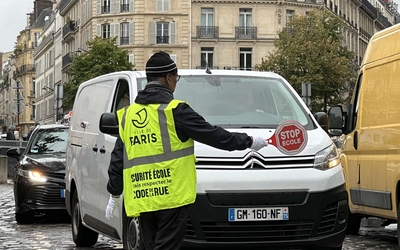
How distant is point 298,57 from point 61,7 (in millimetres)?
45820

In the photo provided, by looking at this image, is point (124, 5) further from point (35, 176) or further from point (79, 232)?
point (79, 232)

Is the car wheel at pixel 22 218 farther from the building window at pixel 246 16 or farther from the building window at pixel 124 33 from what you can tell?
the building window at pixel 124 33

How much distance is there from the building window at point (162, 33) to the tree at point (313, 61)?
45.8 feet

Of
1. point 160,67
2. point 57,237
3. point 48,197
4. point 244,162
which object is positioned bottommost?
point 57,237

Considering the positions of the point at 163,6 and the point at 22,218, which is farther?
the point at 163,6

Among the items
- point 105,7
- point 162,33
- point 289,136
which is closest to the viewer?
point 289,136

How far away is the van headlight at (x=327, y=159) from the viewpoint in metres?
7.84

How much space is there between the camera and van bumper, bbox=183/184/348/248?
744cm

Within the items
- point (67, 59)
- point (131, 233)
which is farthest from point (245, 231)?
point (67, 59)

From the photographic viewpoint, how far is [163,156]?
19.1 ft

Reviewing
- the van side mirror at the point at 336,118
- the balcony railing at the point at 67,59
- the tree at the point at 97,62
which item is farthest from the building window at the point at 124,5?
the van side mirror at the point at 336,118

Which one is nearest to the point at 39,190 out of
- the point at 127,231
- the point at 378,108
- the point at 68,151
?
the point at 68,151

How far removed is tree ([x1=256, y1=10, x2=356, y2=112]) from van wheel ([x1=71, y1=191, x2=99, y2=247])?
49353 mm

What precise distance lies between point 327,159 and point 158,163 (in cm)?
243
